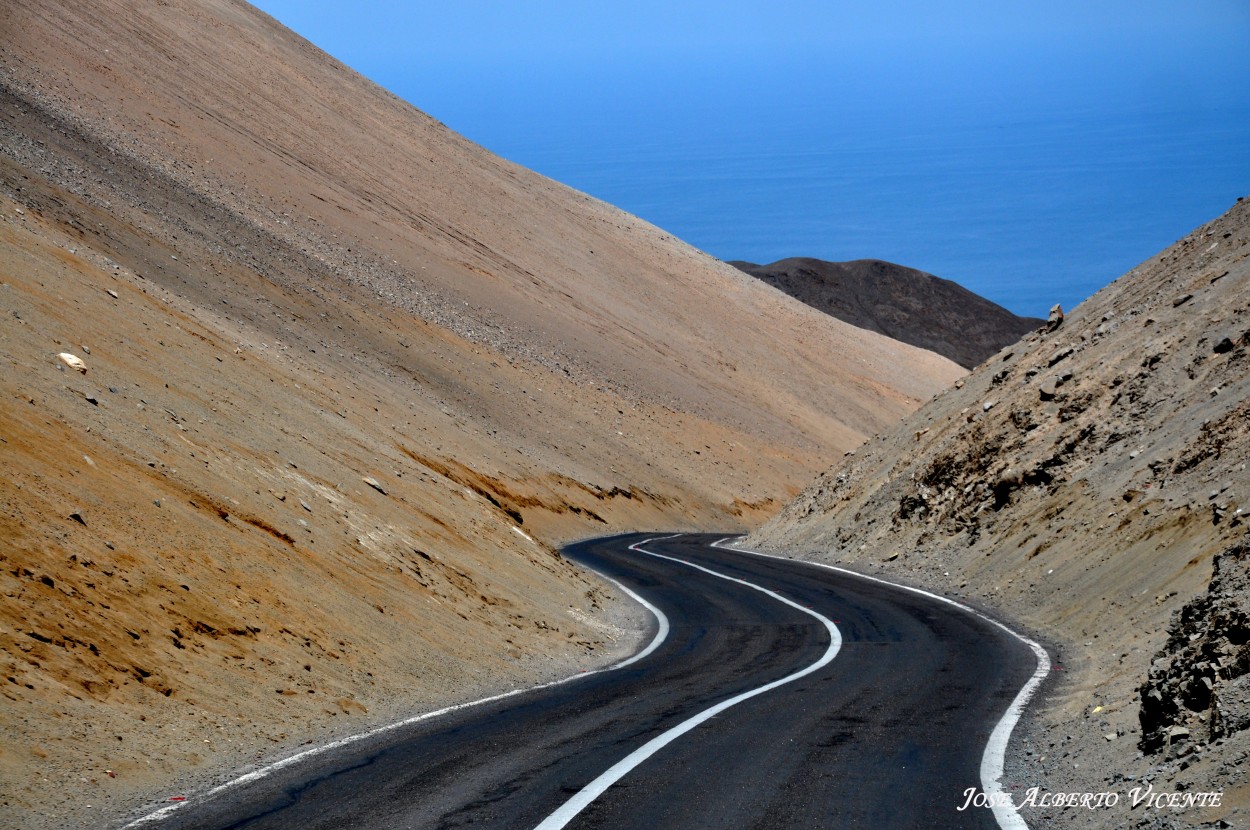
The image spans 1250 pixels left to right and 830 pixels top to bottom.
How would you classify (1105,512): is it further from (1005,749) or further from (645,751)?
(645,751)

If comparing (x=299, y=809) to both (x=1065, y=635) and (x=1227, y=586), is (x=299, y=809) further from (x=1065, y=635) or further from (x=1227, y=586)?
(x=1065, y=635)

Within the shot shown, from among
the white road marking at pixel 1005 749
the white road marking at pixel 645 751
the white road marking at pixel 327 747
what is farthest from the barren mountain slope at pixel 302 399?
the white road marking at pixel 1005 749

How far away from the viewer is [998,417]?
27016mm

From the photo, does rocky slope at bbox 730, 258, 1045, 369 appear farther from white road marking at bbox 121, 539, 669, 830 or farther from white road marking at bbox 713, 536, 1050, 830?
white road marking at bbox 121, 539, 669, 830

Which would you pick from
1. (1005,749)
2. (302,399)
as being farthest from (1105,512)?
(302,399)

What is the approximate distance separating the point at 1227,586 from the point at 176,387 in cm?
1443

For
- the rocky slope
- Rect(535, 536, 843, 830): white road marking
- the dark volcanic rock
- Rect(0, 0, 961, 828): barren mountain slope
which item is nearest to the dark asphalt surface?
Rect(535, 536, 843, 830): white road marking

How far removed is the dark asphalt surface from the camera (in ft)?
A: 24.2

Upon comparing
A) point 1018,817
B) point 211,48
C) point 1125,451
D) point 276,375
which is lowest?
point 1018,817

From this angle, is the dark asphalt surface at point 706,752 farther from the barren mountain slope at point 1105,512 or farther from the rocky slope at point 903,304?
the rocky slope at point 903,304

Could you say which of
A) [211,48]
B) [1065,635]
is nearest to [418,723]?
[1065,635]

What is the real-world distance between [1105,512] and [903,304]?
105039 mm

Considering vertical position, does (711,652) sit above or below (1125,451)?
below

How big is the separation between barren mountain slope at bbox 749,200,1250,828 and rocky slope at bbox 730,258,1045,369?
8367cm
